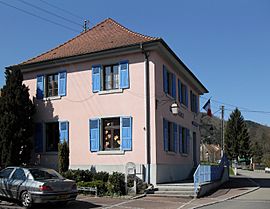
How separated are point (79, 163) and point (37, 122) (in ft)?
12.8

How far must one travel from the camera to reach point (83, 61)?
22281 millimetres

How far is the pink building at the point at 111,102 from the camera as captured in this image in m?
20.4

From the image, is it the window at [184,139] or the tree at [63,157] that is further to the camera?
the window at [184,139]

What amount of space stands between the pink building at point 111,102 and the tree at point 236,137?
51029 mm

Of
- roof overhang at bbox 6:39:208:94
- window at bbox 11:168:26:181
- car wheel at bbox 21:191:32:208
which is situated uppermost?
roof overhang at bbox 6:39:208:94

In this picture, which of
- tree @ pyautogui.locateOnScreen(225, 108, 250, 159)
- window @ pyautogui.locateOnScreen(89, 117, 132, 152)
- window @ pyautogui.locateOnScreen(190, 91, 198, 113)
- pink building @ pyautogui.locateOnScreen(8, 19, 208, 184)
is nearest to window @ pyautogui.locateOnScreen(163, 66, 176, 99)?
pink building @ pyautogui.locateOnScreen(8, 19, 208, 184)

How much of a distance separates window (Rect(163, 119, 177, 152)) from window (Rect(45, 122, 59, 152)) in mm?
6258

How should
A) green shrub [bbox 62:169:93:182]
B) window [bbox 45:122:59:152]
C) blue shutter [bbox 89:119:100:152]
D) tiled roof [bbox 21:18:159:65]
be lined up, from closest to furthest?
1. green shrub [bbox 62:169:93:182]
2. blue shutter [bbox 89:119:100:152]
3. tiled roof [bbox 21:18:159:65]
4. window [bbox 45:122:59:152]

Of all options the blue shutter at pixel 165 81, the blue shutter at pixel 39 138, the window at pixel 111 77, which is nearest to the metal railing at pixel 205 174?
the blue shutter at pixel 165 81

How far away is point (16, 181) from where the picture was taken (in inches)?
572

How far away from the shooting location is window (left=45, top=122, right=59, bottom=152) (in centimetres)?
2316

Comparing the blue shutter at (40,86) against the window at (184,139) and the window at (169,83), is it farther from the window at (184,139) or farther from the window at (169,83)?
the window at (184,139)

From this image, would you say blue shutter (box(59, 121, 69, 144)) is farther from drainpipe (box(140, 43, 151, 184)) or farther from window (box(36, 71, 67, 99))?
drainpipe (box(140, 43, 151, 184))

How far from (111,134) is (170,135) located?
401 centimetres
